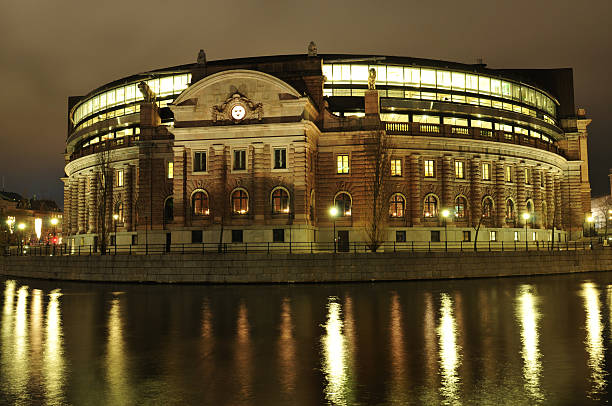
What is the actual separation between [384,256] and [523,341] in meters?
25.0

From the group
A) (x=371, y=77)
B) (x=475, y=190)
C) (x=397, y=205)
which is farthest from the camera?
(x=475, y=190)

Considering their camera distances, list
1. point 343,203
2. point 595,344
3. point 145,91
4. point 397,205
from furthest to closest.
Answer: point 145,91
point 397,205
point 343,203
point 595,344

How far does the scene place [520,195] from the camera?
72.6m

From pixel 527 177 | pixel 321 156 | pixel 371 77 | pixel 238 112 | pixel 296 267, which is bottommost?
pixel 296 267

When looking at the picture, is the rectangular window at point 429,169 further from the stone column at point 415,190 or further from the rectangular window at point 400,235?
the rectangular window at point 400,235

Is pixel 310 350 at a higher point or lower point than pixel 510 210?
lower

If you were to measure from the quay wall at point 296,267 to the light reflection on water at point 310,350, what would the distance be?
10479 millimetres

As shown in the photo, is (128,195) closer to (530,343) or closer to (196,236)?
(196,236)

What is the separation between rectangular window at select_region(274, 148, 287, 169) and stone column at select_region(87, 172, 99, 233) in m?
30.6

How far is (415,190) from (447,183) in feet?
15.6

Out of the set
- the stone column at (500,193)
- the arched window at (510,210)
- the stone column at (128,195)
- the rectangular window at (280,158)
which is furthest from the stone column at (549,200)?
the stone column at (128,195)

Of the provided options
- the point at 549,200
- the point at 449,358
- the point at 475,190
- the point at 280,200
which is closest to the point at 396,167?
the point at 475,190

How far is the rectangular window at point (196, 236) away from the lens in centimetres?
5703

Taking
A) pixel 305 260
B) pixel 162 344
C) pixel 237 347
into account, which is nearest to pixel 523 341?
pixel 237 347
